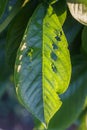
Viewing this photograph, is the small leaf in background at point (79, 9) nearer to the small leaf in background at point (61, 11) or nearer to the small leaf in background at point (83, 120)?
the small leaf in background at point (61, 11)

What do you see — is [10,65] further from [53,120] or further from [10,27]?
[53,120]

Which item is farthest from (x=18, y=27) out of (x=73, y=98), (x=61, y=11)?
(x=73, y=98)

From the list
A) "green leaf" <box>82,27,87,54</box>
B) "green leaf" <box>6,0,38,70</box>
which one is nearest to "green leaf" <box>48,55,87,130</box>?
"green leaf" <box>82,27,87,54</box>

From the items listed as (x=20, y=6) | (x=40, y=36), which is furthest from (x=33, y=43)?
(x=20, y=6)

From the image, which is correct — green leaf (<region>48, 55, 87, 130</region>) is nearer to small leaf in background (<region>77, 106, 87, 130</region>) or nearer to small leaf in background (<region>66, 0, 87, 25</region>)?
small leaf in background (<region>77, 106, 87, 130</region>)

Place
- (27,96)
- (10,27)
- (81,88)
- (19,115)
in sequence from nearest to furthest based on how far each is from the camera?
(27,96) < (10,27) < (81,88) < (19,115)

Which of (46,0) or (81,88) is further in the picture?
(81,88)

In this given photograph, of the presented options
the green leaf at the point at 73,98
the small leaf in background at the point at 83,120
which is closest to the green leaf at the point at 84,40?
the green leaf at the point at 73,98
